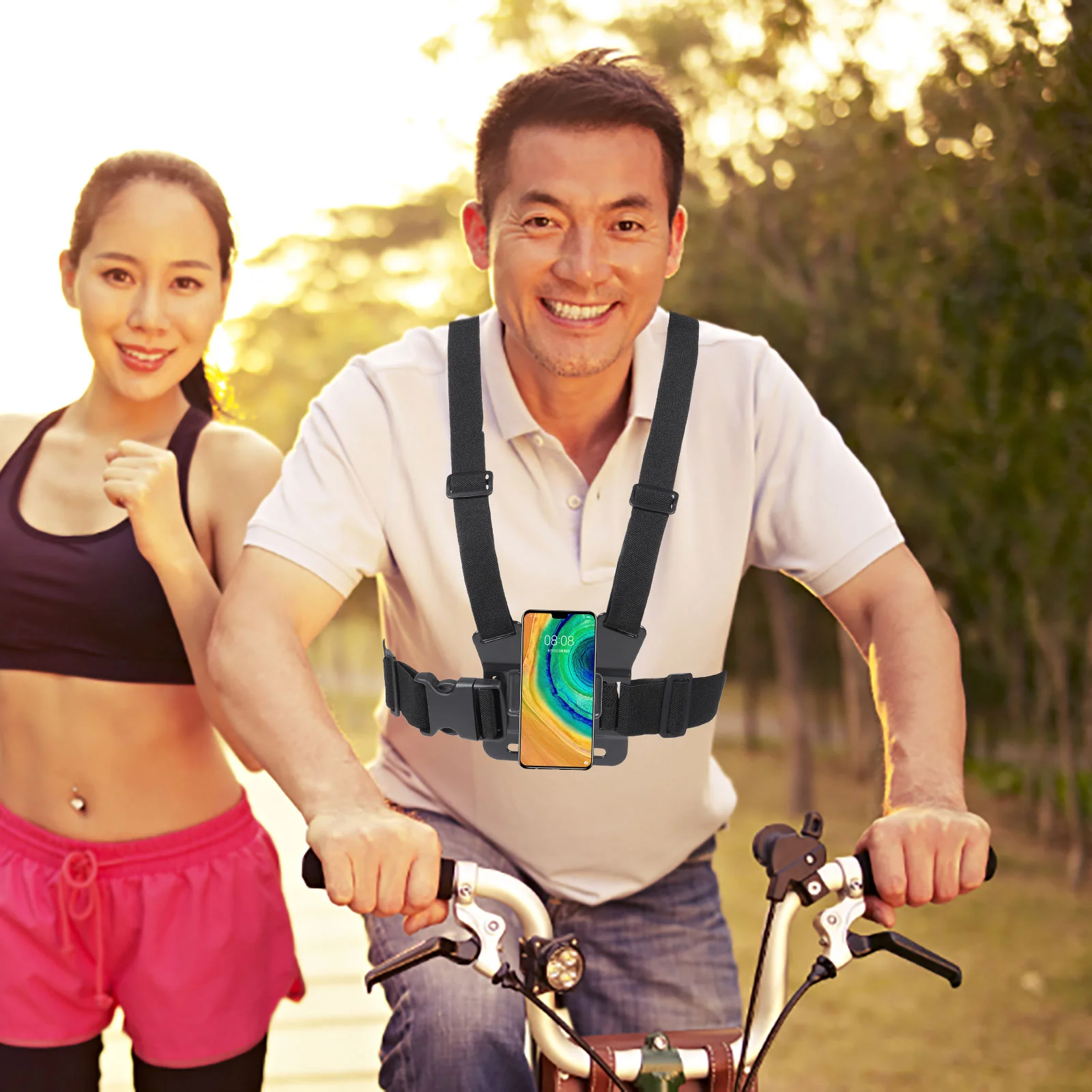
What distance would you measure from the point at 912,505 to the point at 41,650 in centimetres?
686

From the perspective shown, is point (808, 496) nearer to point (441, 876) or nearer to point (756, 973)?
point (756, 973)

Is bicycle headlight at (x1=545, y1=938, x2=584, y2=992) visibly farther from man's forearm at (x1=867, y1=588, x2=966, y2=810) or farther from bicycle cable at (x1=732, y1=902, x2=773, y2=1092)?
man's forearm at (x1=867, y1=588, x2=966, y2=810)

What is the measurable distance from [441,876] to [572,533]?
0.72 meters

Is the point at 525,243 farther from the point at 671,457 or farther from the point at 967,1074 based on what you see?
the point at 967,1074

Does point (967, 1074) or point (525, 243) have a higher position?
point (525, 243)

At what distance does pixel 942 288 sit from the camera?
21.2ft

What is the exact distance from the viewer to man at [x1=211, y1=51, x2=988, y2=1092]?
6.82ft

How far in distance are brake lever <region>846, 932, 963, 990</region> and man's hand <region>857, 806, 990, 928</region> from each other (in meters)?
0.03

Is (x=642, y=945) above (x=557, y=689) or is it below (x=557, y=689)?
below

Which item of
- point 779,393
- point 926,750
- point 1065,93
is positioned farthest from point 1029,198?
point 926,750

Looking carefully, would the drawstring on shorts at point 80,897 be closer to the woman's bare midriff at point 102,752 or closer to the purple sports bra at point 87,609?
the woman's bare midriff at point 102,752

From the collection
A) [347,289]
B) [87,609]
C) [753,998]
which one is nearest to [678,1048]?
[753,998]

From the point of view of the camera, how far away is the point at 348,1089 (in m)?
4.19

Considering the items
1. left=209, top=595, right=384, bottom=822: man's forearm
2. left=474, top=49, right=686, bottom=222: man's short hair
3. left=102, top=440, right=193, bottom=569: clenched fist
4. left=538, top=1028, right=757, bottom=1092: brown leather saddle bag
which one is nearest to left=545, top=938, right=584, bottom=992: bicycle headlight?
left=538, top=1028, right=757, bottom=1092: brown leather saddle bag
